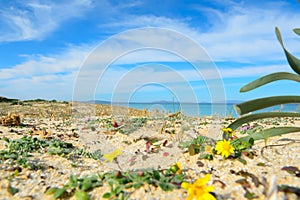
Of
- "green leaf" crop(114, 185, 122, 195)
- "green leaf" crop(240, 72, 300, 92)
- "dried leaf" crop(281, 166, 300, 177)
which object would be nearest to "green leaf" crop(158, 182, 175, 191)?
"green leaf" crop(114, 185, 122, 195)

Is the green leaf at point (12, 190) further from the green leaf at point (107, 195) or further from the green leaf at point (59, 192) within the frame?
the green leaf at point (107, 195)

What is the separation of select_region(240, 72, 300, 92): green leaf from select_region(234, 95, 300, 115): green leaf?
16 centimetres

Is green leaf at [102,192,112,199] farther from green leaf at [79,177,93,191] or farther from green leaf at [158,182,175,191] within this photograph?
green leaf at [158,182,175,191]

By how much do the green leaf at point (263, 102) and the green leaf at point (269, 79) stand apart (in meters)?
0.16

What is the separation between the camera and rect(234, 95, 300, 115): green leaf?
318 centimetres

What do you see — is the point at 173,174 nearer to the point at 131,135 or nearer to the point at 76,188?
the point at 76,188

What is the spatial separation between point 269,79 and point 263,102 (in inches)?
10.9

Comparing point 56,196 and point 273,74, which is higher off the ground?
point 273,74

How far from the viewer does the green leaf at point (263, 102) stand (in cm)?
318

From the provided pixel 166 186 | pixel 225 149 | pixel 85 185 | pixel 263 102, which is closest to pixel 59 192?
pixel 85 185

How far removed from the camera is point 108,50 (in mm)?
4355

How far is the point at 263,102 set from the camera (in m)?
3.35

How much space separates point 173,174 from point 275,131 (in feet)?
5.15

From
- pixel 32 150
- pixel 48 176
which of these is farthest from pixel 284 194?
pixel 32 150
